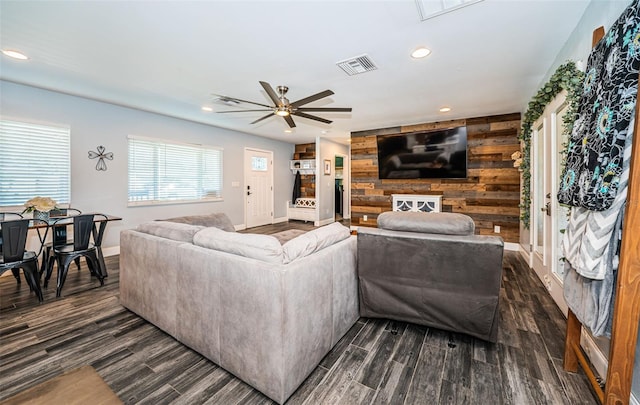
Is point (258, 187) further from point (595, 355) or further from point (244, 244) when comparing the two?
point (595, 355)

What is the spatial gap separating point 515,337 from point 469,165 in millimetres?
3727

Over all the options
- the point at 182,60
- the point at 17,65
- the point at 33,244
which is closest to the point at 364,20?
the point at 182,60

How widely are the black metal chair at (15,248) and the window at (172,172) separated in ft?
6.84

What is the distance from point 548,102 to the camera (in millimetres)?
2713

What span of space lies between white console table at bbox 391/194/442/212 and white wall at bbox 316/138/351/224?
2144 millimetres

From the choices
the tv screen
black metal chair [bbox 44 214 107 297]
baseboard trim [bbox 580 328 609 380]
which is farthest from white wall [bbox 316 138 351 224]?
baseboard trim [bbox 580 328 609 380]

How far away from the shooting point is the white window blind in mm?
3355

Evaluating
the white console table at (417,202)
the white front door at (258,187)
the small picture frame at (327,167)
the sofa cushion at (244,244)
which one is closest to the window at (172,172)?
the white front door at (258,187)

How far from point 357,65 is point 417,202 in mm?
3417

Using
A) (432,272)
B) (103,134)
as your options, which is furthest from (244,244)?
(103,134)

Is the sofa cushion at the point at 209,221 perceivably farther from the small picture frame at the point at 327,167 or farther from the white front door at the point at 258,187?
the small picture frame at the point at 327,167

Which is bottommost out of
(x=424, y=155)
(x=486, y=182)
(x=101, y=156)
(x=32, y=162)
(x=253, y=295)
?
(x=253, y=295)

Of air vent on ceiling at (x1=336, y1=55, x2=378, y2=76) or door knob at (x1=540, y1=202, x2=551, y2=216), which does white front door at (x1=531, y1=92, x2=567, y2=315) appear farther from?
air vent on ceiling at (x1=336, y1=55, x2=378, y2=76)

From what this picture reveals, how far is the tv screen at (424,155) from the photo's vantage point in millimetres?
5031
